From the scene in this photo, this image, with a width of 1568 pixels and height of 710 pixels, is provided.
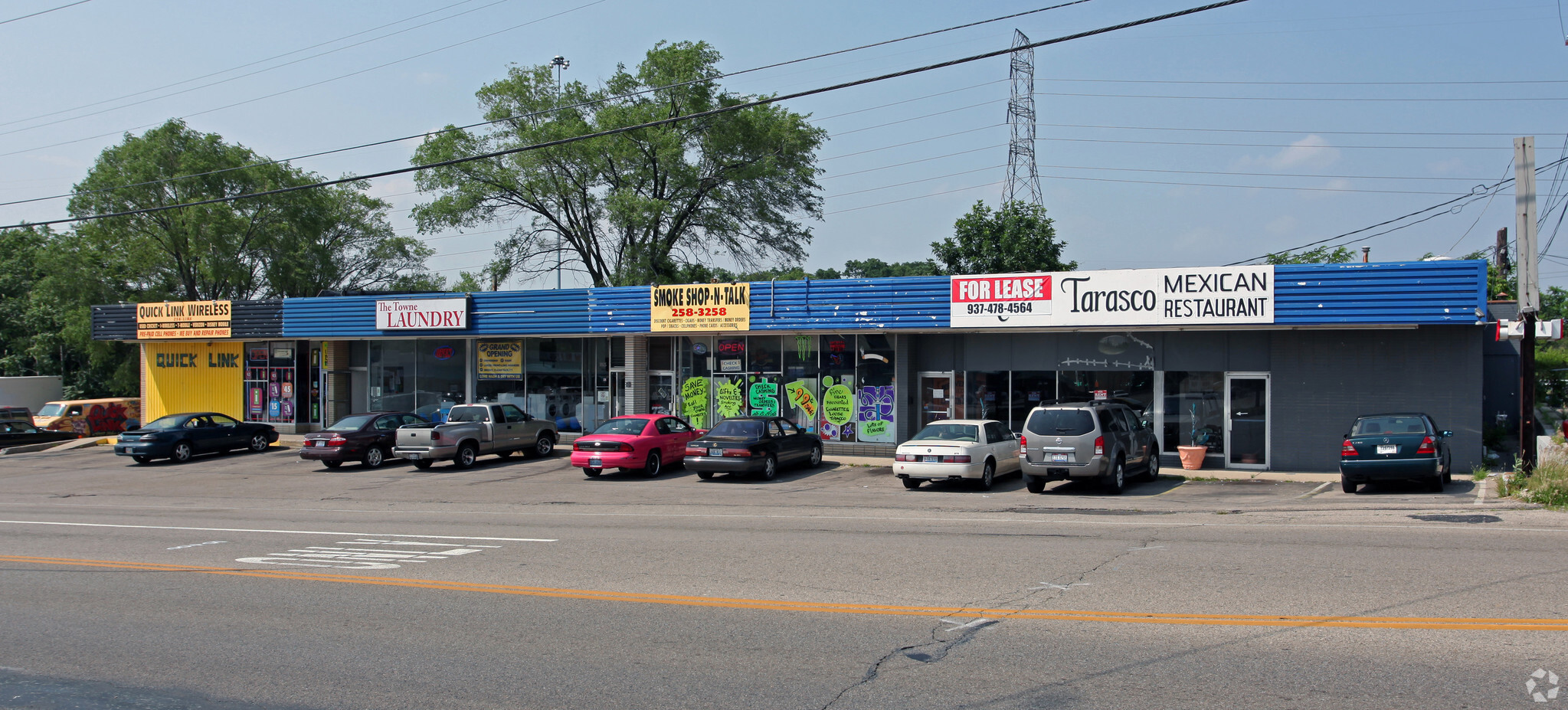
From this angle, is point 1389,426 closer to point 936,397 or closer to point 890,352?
point 936,397

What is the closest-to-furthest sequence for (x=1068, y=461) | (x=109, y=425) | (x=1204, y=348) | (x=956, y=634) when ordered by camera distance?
1. (x=956, y=634)
2. (x=1068, y=461)
3. (x=1204, y=348)
4. (x=109, y=425)

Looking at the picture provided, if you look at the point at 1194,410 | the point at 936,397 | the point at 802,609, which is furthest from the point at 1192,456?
the point at 802,609

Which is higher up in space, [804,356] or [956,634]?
[804,356]

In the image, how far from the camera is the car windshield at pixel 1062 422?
17375 millimetres

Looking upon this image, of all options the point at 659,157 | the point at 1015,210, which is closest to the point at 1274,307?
the point at 1015,210

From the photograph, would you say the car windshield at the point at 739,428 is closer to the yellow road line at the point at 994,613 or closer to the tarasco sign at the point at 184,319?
the yellow road line at the point at 994,613

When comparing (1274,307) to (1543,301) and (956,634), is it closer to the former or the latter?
(956,634)

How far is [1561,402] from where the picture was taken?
3903cm

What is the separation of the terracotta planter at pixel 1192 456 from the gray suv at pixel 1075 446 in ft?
14.1

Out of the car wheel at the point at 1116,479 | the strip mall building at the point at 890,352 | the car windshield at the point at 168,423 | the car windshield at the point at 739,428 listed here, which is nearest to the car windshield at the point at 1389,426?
the strip mall building at the point at 890,352

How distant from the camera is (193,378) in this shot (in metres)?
35.7

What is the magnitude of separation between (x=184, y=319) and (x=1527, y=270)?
3773cm

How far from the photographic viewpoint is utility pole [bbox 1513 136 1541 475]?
1728 cm

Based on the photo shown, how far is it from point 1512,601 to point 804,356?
1976 cm
